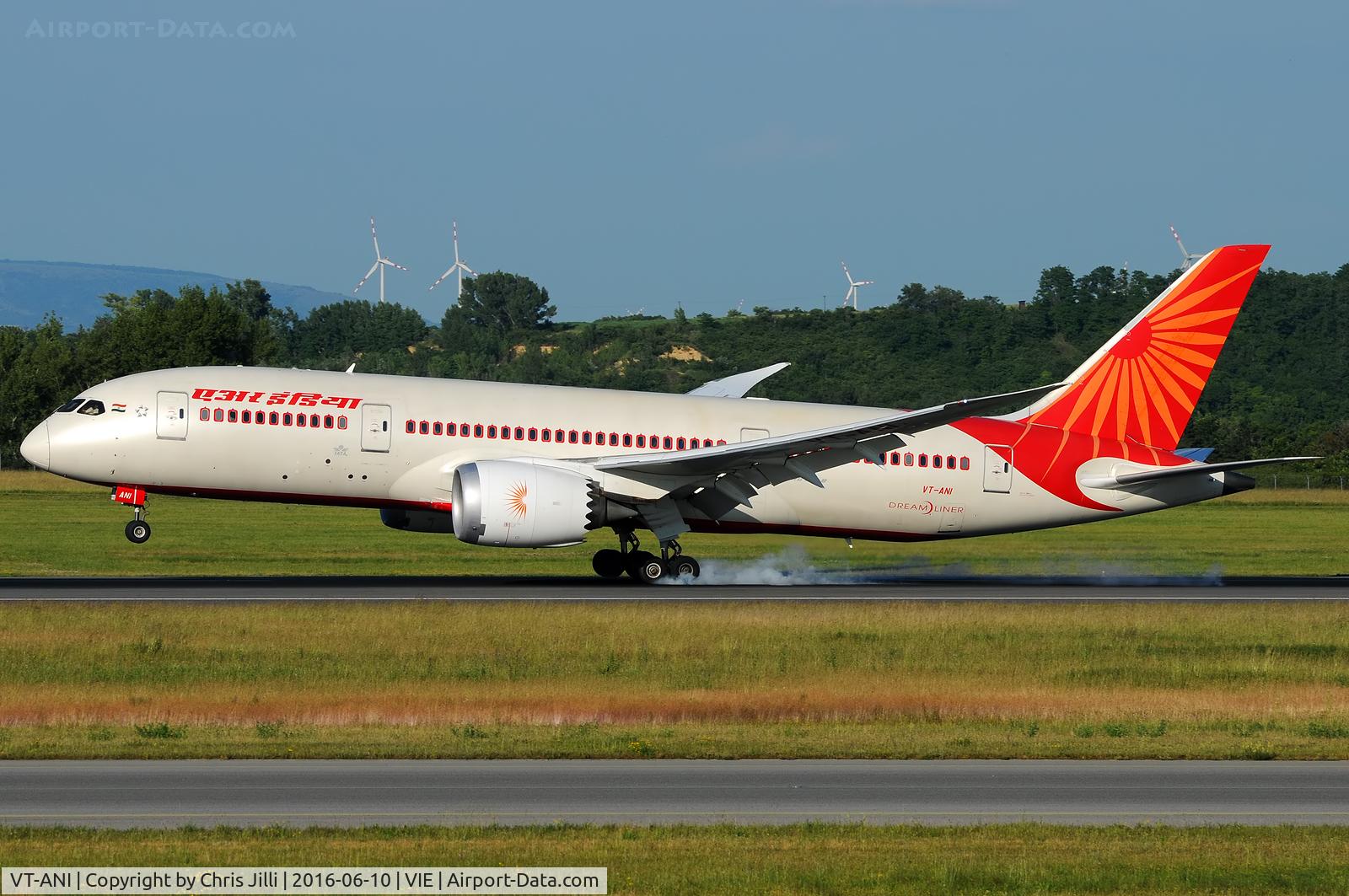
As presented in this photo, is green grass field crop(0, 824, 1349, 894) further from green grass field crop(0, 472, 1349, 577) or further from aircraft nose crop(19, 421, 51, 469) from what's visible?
green grass field crop(0, 472, 1349, 577)

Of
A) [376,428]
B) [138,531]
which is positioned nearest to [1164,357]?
[376,428]

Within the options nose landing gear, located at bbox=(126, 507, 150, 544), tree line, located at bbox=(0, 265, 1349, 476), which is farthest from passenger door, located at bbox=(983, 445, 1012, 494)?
tree line, located at bbox=(0, 265, 1349, 476)

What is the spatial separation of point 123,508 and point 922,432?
40.1m

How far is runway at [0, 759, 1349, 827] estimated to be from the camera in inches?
565

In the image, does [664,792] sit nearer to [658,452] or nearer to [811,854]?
[811,854]

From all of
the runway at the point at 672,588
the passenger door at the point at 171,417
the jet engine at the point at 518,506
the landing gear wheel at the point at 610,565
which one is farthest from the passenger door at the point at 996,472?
the passenger door at the point at 171,417

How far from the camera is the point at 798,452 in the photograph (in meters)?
36.3

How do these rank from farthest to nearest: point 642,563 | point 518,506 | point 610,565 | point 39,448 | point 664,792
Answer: point 610,565, point 642,563, point 39,448, point 518,506, point 664,792

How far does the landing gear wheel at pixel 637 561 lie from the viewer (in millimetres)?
38312

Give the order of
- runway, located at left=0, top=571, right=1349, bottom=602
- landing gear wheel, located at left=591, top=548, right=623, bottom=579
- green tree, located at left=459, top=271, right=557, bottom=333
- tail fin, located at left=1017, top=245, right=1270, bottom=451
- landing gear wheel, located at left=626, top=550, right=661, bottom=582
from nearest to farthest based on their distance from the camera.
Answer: runway, located at left=0, top=571, right=1349, bottom=602 < landing gear wheel, located at left=626, top=550, right=661, bottom=582 < landing gear wheel, located at left=591, top=548, right=623, bottom=579 < tail fin, located at left=1017, top=245, right=1270, bottom=451 < green tree, located at left=459, top=271, right=557, bottom=333

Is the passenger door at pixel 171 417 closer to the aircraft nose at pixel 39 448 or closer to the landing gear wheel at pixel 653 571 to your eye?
the aircraft nose at pixel 39 448

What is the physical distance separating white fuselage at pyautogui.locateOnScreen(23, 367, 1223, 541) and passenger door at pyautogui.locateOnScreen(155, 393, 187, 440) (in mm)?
36

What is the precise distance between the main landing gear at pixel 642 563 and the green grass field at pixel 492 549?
3.55 m

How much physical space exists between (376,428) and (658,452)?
627 cm
